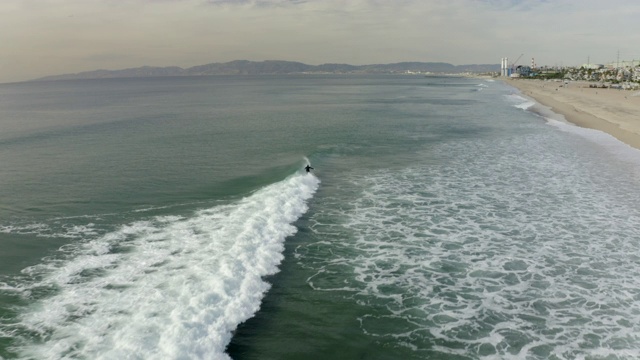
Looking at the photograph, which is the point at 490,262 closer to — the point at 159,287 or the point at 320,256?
the point at 320,256

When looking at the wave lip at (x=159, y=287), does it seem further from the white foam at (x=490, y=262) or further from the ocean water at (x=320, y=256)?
the white foam at (x=490, y=262)

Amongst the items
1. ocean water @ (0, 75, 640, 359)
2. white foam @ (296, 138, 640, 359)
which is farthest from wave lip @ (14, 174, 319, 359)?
white foam @ (296, 138, 640, 359)

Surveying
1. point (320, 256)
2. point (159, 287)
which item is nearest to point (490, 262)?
point (320, 256)

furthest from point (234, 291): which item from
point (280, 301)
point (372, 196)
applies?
point (372, 196)

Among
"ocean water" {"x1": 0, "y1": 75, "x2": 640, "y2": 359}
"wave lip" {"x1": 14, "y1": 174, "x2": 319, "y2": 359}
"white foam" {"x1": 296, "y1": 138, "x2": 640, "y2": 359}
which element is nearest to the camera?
"wave lip" {"x1": 14, "y1": 174, "x2": 319, "y2": 359}

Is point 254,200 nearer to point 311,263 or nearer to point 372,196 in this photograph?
point 372,196

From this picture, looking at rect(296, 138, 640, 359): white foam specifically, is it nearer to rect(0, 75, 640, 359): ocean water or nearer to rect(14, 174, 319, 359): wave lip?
rect(0, 75, 640, 359): ocean water
